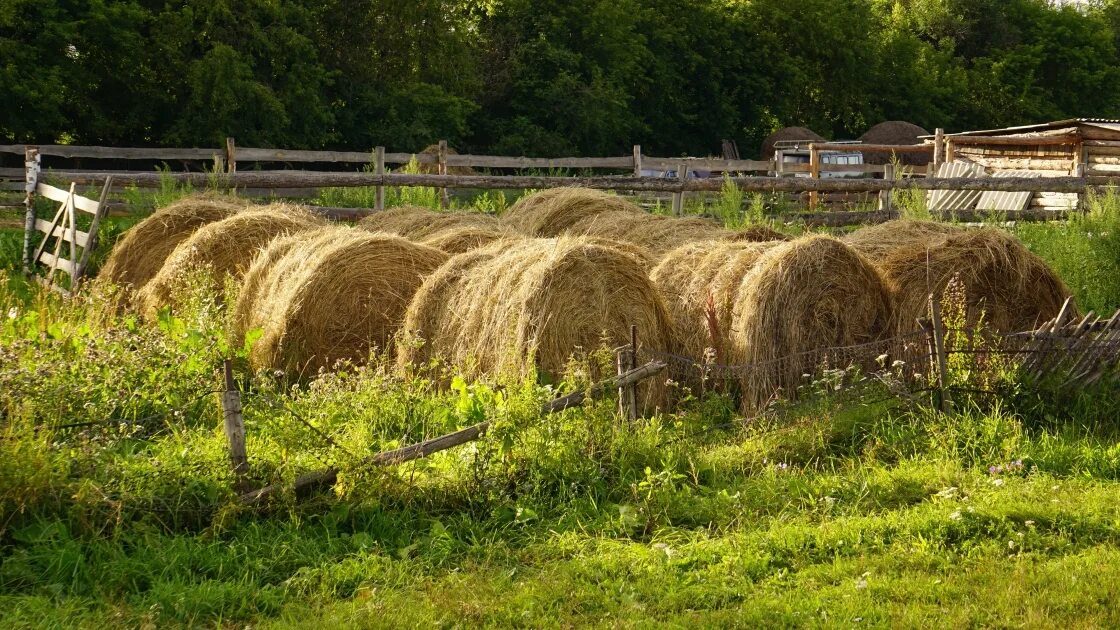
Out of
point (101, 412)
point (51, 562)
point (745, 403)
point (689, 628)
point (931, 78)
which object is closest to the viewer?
point (689, 628)

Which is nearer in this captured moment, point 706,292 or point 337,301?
point 706,292

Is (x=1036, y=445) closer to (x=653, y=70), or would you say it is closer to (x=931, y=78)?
(x=653, y=70)

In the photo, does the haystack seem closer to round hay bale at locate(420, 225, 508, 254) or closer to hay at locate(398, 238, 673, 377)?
round hay bale at locate(420, 225, 508, 254)

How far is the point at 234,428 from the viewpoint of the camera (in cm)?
603

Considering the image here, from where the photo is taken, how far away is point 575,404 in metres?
6.88

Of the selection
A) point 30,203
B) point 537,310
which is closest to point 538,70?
point 30,203

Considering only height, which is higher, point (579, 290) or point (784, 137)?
point (784, 137)

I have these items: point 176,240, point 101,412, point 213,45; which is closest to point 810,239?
point 101,412

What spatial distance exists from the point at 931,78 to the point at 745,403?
48860 millimetres

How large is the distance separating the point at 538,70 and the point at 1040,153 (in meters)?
20.1

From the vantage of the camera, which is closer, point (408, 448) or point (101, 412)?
point (408, 448)

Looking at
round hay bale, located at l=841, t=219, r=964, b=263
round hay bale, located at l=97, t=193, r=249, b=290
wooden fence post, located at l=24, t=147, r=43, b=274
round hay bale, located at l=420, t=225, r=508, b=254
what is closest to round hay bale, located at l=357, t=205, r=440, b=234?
round hay bale, located at l=420, t=225, r=508, b=254

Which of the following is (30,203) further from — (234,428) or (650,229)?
(234,428)

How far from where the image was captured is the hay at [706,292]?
29.2 feet
